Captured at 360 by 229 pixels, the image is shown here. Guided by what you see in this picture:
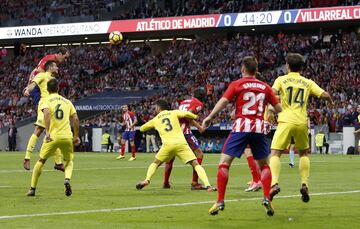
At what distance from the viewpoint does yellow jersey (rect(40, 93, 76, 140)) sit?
1526 cm

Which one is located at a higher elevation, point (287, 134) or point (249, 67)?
point (249, 67)

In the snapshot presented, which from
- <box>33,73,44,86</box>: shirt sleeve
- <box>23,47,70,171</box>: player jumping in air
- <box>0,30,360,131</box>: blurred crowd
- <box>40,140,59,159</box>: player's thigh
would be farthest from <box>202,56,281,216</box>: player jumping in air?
<box>0,30,360,131</box>: blurred crowd

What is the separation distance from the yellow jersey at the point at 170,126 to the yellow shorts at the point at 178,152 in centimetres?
10

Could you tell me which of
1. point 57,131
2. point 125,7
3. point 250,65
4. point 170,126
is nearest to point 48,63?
point 57,131

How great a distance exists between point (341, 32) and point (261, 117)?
4845 centimetres

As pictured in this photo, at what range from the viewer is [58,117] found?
1533 centimetres

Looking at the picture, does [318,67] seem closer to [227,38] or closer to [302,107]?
[227,38]

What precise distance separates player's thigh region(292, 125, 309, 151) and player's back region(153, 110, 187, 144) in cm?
313

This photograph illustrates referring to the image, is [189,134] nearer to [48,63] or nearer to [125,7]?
[48,63]

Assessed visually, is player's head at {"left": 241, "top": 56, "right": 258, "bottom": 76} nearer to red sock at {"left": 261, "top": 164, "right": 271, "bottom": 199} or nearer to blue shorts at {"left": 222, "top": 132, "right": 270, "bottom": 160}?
blue shorts at {"left": 222, "top": 132, "right": 270, "bottom": 160}

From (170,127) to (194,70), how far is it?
41.4m

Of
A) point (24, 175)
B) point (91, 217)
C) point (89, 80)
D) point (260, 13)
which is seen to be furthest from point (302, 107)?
point (89, 80)

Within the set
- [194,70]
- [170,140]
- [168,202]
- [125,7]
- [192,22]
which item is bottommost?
[168,202]

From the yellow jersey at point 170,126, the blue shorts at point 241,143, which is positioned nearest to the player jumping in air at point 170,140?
the yellow jersey at point 170,126
